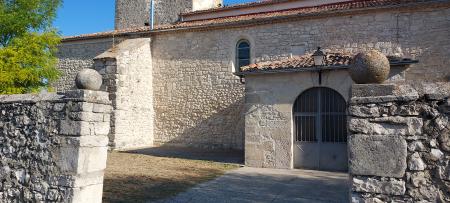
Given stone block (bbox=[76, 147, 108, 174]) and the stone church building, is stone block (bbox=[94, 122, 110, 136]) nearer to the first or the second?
stone block (bbox=[76, 147, 108, 174])

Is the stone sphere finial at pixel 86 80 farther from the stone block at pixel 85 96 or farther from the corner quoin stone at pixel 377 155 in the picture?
the corner quoin stone at pixel 377 155

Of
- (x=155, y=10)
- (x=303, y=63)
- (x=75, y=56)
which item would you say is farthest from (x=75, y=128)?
(x=155, y=10)

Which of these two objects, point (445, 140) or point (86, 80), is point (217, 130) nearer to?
point (86, 80)

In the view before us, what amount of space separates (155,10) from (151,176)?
46.3 ft

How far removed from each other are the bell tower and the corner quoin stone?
16.6 meters

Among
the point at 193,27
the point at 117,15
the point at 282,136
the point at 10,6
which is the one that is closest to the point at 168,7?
the point at 117,15

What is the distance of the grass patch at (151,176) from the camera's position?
6255 millimetres

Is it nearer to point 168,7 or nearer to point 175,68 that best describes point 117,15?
point 168,7

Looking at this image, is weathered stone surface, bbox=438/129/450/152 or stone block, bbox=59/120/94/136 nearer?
weathered stone surface, bbox=438/129/450/152

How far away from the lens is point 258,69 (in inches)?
401

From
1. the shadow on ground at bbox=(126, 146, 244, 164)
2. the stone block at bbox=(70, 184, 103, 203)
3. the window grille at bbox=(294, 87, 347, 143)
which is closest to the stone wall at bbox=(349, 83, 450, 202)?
the stone block at bbox=(70, 184, 103, 203)

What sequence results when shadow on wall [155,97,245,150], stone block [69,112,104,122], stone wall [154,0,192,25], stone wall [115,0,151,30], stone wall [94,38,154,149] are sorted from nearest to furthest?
stone block [69,112,104,122] → stone wall [94,38,154,149] → shadow on wall [155,97,245,150] → stone wall [154,0,192,25] → stone wall [115,0,151,30]

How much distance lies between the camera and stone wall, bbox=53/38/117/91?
16.9 metres

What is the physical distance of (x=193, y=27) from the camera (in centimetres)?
1479
